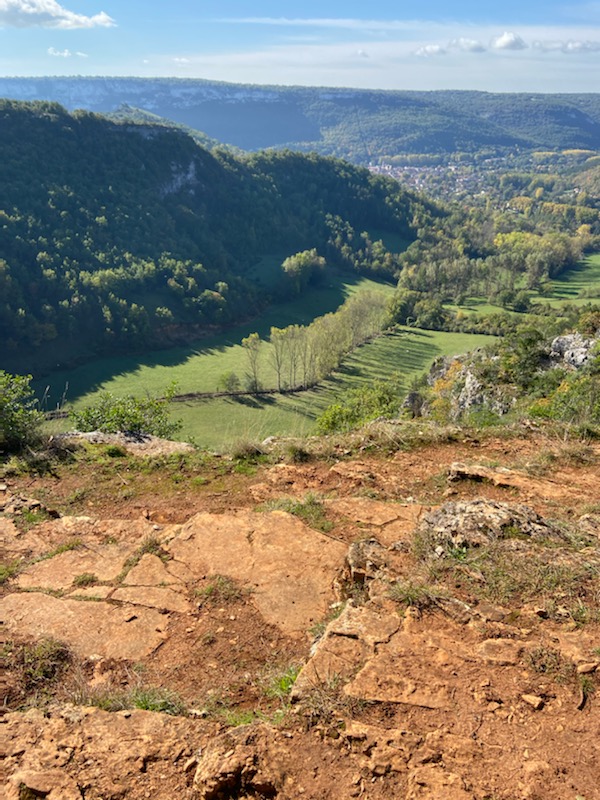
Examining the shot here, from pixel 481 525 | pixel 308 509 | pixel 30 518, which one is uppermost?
pixel 481 525

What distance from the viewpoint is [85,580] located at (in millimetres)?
7832

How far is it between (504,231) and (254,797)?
20817cm

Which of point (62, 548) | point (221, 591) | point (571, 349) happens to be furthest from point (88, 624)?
point (571, 349)

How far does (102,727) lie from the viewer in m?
5.04

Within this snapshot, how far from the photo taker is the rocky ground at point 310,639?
445cm

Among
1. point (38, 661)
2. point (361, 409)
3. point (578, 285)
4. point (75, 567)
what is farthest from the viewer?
point (578, 285)

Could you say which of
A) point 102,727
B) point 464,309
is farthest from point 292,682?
point 464,309

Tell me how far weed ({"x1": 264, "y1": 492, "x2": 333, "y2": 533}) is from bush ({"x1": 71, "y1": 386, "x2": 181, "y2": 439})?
858 centimetres

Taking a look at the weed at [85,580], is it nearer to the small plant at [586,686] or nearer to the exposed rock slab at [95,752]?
the exposed rock slab at [95,752]

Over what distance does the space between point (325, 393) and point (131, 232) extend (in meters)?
67.0

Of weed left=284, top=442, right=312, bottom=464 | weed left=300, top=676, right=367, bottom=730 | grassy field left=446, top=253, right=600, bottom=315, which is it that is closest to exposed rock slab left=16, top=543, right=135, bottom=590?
weed left=300, top=676, right=367, bottom=730

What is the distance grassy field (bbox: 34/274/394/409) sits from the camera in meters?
70.2

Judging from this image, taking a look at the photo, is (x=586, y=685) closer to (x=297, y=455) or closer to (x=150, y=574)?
(x=150, y=574)

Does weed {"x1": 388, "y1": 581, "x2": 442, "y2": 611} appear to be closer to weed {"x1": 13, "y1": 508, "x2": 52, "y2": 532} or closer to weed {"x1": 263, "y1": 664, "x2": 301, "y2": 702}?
weed {"x1": 263, "y1": 664, "x2": 301, "y2": 702}
